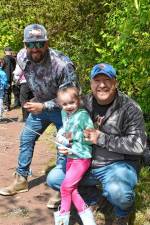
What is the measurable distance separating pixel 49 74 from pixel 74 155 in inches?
44.5

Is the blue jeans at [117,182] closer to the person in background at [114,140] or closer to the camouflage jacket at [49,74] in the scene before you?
the person in background at [114,140]

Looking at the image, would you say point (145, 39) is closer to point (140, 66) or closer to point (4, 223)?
point (140, 66)

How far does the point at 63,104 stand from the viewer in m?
4.46

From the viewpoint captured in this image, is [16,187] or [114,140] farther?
[16,187]

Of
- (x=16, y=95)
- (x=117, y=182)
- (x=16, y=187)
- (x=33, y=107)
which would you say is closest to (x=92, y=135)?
(x=117, y=182)

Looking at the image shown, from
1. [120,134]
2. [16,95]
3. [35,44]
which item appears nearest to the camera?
[120,134]

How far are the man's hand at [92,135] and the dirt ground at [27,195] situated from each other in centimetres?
114

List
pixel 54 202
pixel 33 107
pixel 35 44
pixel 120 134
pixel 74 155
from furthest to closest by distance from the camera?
pixel 54 202 < pixel 35 44 < pixel 33 107 < pixel 74 155 < pixel 120 134

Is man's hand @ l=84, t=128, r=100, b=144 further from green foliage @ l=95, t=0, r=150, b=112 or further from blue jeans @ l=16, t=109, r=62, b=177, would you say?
blue jeans @ l=16, t=109, r=62, b=177

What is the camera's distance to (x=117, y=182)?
4148 millimetres

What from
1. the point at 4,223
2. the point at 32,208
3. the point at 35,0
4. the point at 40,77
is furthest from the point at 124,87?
the point at 35,0

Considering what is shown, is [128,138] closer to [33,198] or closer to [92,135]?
[92,135]

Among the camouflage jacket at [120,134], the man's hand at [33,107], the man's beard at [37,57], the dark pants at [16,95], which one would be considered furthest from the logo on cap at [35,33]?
the dark pants at [16,95]

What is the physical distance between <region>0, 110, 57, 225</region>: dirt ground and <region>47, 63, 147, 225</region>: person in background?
2.99ft
